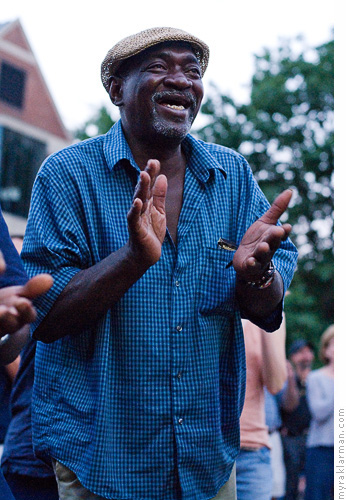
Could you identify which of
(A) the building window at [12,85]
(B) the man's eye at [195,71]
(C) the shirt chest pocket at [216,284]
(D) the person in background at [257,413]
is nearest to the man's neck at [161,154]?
(B) the man's eye at [195,71]

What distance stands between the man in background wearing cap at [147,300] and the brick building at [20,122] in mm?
18792

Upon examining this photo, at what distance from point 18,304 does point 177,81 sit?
127 cm

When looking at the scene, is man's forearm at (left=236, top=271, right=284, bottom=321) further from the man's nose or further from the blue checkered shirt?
the man's nose

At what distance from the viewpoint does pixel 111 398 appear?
225 cm

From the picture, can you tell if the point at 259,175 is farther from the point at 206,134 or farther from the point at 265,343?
the point at 265,343

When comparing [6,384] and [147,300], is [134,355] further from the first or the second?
[6,384]

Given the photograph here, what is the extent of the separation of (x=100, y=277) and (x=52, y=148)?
22030 mm

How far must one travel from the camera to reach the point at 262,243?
6.94ft

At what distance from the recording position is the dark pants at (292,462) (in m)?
7.64

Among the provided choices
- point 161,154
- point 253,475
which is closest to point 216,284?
point 161,154

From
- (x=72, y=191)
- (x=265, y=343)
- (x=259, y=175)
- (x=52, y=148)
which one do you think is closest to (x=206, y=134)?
(x=259, y=175)

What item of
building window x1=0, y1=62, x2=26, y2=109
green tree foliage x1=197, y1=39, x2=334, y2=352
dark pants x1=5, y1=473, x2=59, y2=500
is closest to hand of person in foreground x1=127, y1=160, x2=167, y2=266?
dark pants x1=5, y1=473, x2=59, y2=500

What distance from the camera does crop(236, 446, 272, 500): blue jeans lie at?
12.8 feet

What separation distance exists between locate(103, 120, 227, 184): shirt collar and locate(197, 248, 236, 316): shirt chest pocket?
0.30 m
